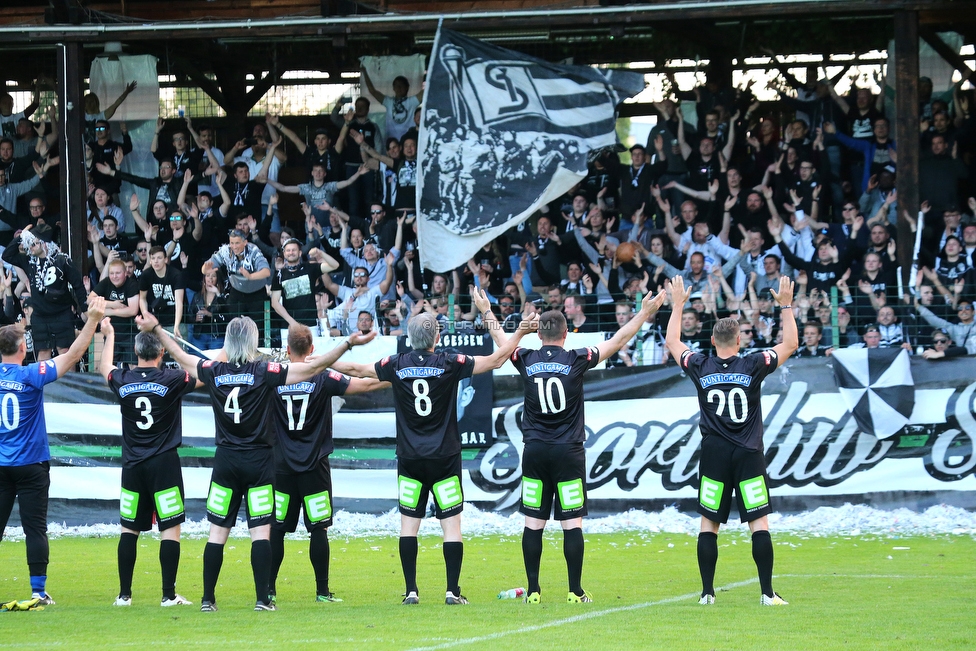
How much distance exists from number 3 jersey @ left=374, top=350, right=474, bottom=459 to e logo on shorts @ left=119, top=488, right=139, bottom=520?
6.41 feet

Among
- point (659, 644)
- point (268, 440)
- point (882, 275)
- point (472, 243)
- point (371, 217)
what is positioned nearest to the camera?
point (659, 644)

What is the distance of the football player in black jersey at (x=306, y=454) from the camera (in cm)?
905

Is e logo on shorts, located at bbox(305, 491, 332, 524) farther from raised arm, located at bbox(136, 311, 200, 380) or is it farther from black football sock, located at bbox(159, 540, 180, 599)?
raised arm, located at bbox(136, 311, 200, 380)

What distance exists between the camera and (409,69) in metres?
18.3

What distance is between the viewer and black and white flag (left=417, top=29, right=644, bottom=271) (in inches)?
621

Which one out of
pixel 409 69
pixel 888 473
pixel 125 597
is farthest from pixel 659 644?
pixel 409 69

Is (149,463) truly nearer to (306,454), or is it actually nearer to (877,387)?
(306,454)

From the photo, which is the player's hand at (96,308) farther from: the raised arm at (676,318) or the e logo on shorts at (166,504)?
the raised arm at (676,318)

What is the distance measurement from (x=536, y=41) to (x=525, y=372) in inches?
392

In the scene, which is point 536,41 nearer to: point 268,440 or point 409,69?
point 409,69

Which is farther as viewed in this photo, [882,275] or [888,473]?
[882,275]

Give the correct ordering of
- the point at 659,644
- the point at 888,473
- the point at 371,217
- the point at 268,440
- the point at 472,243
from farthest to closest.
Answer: the point at 371,217 < the point at 472,243 < the point at 888,473 < the point at 268,440 < the point at 659,644

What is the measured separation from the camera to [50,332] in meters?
14.8

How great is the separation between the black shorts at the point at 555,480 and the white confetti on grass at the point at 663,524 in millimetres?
4559
